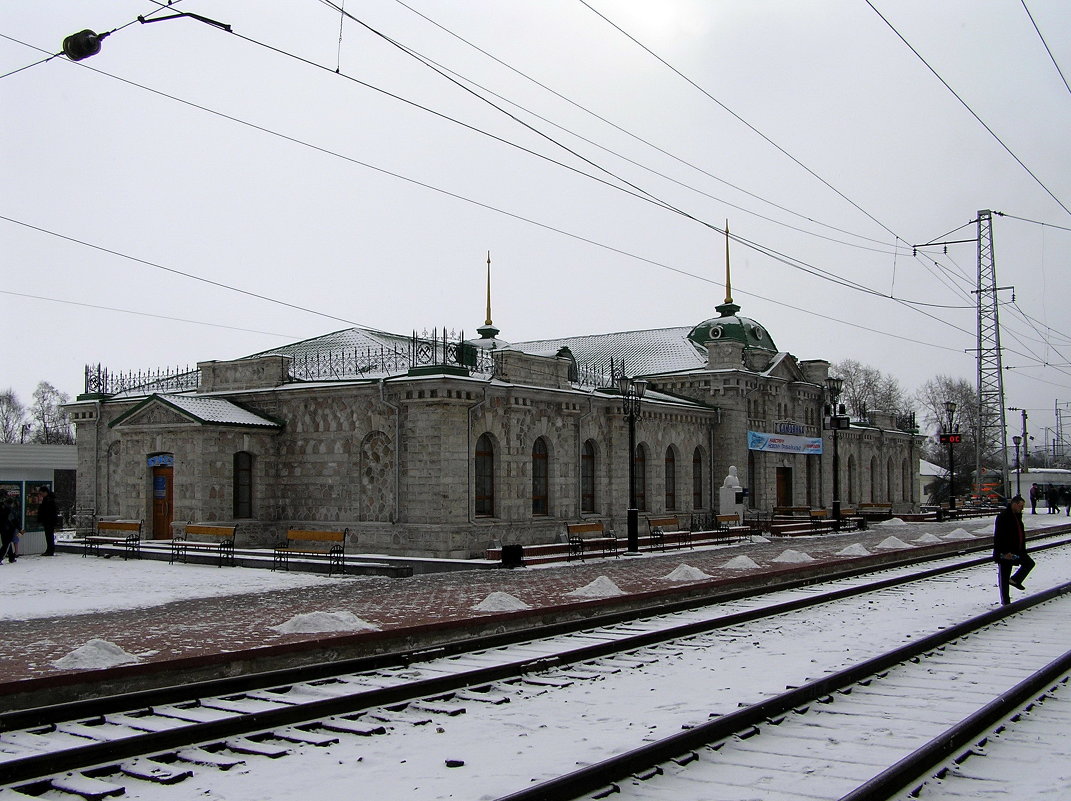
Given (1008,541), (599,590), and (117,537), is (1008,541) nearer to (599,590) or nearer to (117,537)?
(599,590)

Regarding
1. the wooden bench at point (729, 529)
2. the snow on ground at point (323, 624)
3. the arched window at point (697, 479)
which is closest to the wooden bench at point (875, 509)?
the arched window at point (697, 479)

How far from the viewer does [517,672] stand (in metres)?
10.4

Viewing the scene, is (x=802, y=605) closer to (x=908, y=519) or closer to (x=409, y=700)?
(x=409, y=700)

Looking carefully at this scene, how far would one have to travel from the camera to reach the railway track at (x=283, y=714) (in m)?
6.86

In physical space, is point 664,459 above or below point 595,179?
below

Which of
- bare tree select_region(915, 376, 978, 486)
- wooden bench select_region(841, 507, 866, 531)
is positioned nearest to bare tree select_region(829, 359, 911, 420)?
bare tree select_region(915, 376, 978, 486)

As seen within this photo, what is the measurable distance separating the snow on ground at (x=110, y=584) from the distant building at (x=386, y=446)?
359 centimetres

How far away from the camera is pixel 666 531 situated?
109 feet

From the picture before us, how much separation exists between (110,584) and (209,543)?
5.41 m

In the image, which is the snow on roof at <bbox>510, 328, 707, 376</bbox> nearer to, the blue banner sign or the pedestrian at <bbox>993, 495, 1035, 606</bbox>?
the blue banner sign

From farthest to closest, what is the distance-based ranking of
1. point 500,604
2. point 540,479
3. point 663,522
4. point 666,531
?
1. point 666,531
2. point 663,522
3. point 540,479
4. point 500,604

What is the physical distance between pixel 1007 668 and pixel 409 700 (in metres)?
6.16


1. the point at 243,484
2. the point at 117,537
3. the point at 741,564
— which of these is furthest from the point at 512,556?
the point at 117,537

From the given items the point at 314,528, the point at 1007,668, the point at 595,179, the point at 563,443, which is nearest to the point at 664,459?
the point at 563,443
